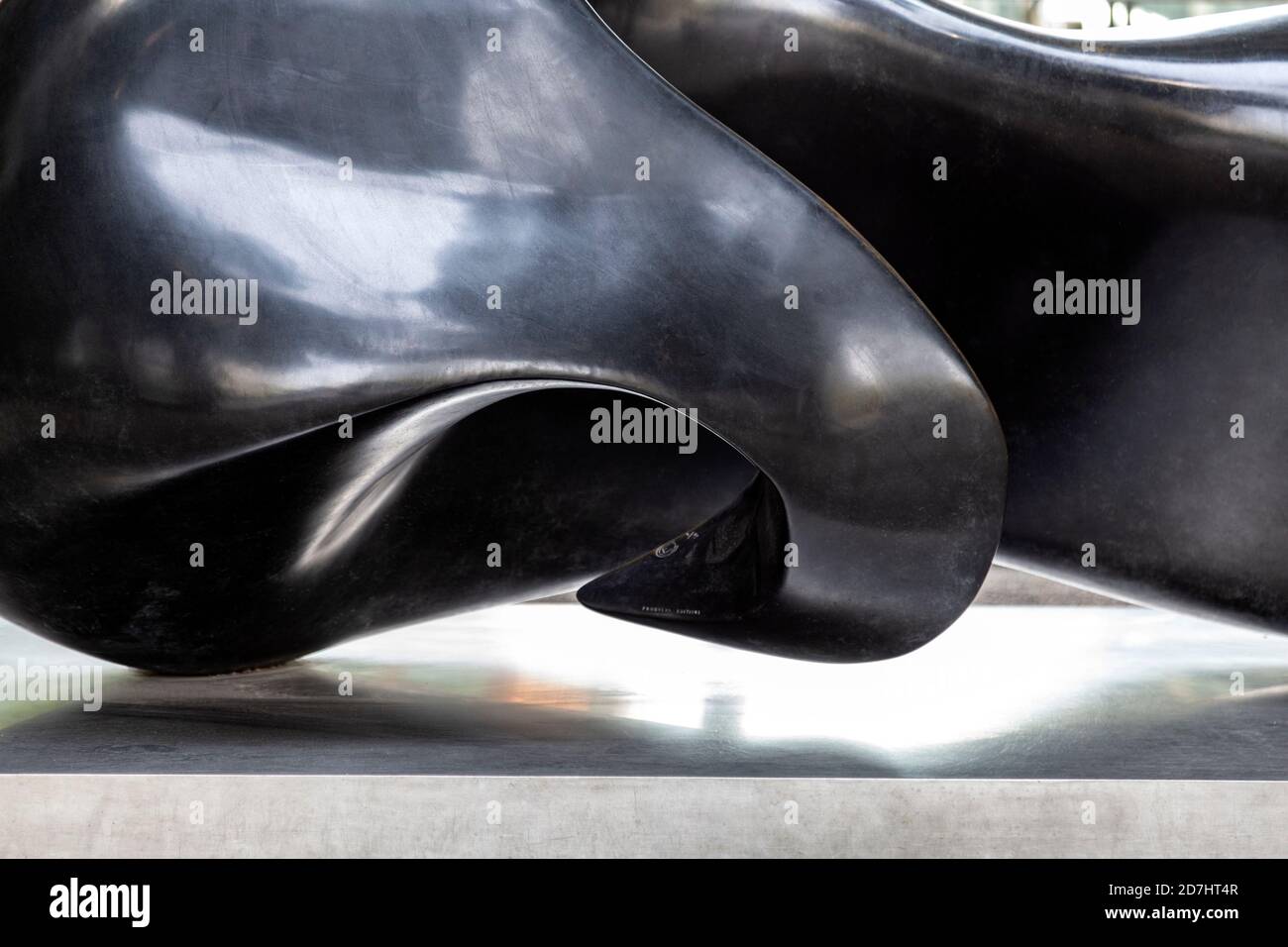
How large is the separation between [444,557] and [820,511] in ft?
3.56

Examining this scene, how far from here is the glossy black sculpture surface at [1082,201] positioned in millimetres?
3344

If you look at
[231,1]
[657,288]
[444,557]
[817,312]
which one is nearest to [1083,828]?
[817,312]

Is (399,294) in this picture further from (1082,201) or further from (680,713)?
(1082,201)

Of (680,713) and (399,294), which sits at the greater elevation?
(399,294)

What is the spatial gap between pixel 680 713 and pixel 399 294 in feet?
3.73

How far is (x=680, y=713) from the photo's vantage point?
10.8ft

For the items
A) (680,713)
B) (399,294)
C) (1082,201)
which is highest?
(1082,201)

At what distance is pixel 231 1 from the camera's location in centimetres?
289

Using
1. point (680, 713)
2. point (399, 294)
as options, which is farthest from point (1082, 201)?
point (399, 294)

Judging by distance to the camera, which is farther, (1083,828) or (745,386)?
(745,386)

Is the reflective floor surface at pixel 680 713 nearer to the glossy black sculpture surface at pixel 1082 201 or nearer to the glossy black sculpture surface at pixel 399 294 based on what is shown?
the glossy black sculpture surface at pixel 399 294

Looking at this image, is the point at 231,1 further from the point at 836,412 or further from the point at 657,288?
the point at 836,412

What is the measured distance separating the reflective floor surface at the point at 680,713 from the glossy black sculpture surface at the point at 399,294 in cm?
31

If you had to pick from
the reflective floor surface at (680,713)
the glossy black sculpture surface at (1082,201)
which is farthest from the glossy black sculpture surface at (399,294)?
the glossy black sculpture surface at (1082,201)
